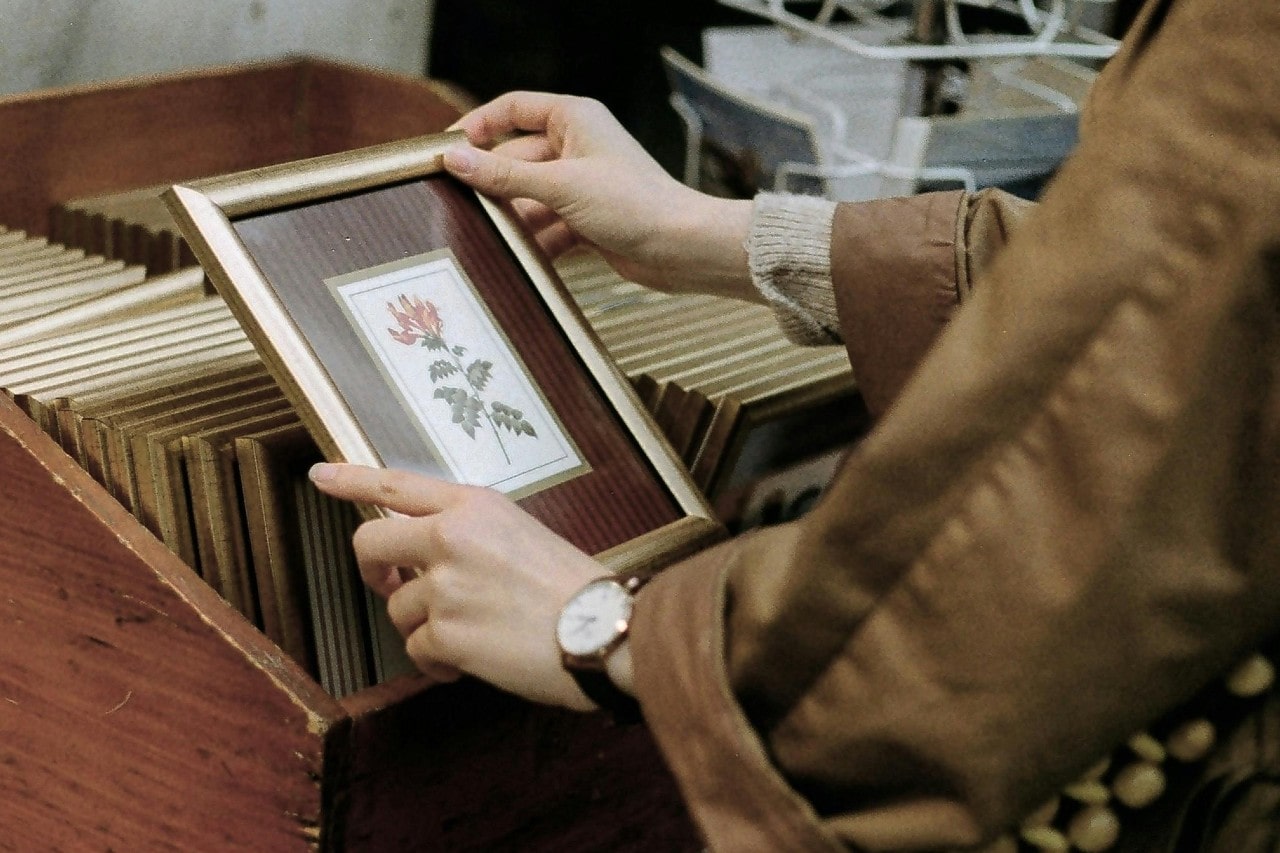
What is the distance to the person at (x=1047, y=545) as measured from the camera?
22.3 inches

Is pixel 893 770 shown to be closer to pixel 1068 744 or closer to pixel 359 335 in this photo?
pixel 1068 744

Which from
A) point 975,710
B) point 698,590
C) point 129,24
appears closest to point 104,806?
point 698,590

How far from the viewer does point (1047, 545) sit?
1.93 ft

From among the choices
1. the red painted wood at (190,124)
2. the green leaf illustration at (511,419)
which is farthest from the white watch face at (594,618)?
Result: the red painted wood at (190,124)

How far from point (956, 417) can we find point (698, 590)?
0.18 meters

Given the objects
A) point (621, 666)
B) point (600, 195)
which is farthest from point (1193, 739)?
point (600, 195)

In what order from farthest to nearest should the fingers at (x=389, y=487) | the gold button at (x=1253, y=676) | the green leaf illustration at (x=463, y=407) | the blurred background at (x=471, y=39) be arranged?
1. the blurred background at (x=471, y=39)
2. the green leaf illustration at (x=463, y=407)
3. the fingers at (x=389, y=487)
4. the gold button at (x=1253, y=676)

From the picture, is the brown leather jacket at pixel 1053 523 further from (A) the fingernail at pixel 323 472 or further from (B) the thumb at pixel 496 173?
(B) the thumb at pixel 496 173

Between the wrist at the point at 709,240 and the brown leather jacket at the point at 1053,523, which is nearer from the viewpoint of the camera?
the brown leather jacket at the point at 1053,523

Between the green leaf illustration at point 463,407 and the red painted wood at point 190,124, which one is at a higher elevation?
the green leaf illustration at point 463,407

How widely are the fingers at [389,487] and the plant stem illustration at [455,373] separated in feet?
0.35

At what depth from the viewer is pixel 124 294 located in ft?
3.69

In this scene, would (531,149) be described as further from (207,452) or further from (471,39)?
(471,39)

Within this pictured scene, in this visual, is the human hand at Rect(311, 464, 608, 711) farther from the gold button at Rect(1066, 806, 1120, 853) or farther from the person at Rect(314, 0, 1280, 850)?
the gold button at Rect(1066, 806, 1120, 853)
